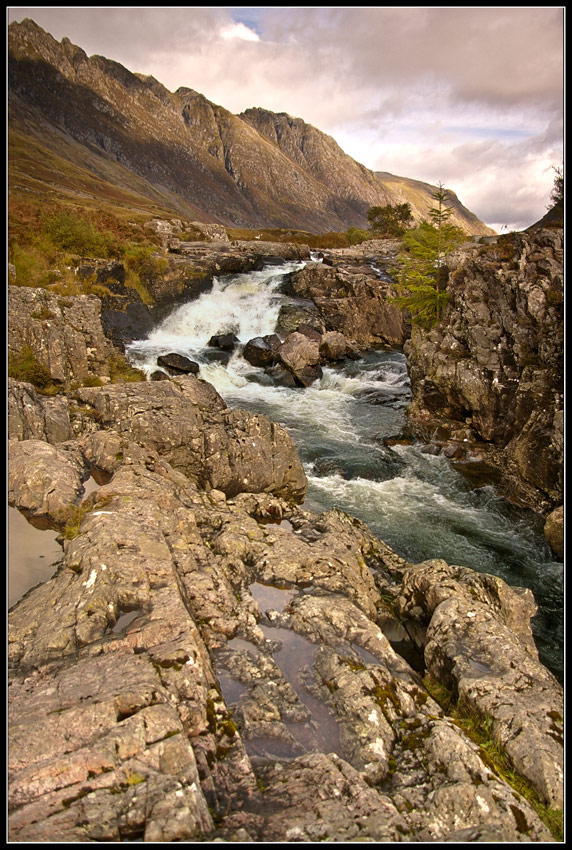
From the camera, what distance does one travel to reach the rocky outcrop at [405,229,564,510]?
18.9 m

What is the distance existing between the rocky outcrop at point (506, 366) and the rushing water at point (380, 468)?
1.93 meters

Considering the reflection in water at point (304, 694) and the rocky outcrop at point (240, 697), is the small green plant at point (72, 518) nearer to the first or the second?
the rocky outcrop at point (240, 697)

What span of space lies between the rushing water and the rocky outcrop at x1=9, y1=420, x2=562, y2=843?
5.85m

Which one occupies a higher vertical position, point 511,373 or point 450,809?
point 511,373

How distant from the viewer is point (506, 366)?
22.4 meters

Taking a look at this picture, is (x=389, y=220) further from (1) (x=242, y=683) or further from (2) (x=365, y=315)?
(1) (x=242, y=683)

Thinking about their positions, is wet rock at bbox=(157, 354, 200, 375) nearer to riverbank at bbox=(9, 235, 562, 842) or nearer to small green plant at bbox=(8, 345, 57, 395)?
small green plant at bbox=(8, 345, 57, 395)

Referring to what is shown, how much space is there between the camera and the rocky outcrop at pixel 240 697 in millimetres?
3951

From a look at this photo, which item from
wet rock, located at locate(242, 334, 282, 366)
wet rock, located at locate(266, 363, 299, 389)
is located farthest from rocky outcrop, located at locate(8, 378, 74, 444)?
wet rock, located at locate(242, 334, 282, 366)

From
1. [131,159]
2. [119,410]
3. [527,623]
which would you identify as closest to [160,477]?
[119,410]

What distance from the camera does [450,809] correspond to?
4.65 m

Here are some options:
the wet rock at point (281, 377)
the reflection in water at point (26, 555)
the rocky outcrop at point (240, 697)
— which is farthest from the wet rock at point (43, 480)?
the wet rock at point (281, 377)

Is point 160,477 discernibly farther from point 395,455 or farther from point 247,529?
point 395,455

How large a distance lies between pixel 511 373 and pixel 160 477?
18.7m
